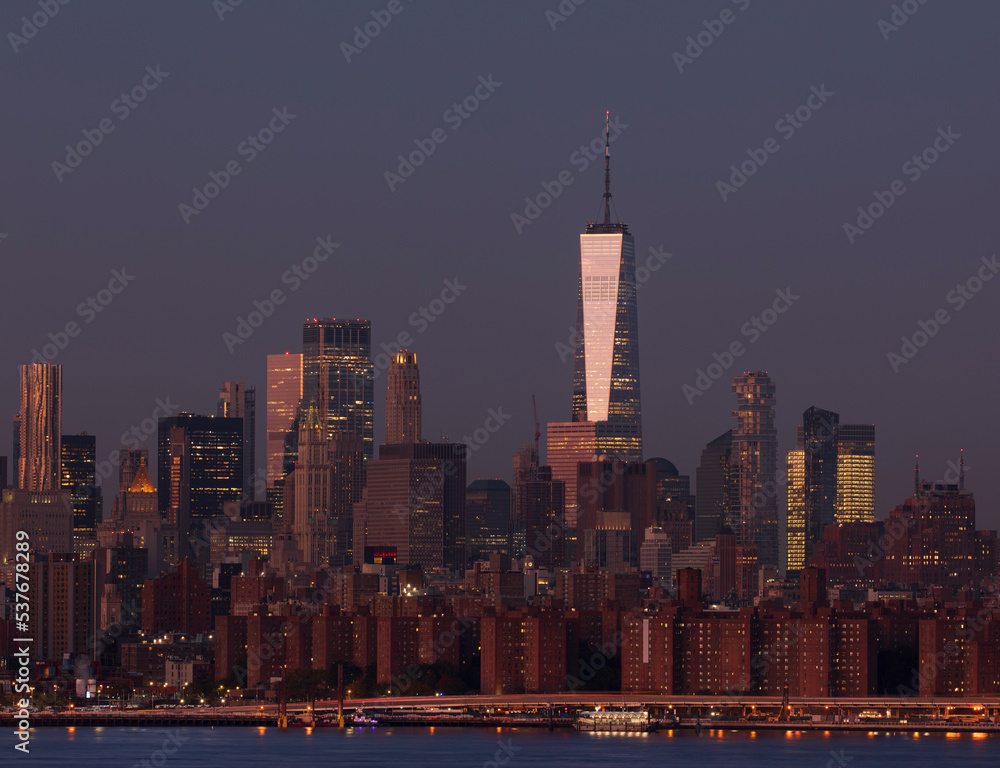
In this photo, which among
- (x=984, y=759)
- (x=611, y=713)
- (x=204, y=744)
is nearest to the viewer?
(x=984, y=759)

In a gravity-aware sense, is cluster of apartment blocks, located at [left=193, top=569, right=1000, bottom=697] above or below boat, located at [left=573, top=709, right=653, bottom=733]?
above

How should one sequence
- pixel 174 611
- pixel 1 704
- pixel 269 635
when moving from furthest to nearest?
pixel 174 611 < pixel 269 635 < pixel 1 704

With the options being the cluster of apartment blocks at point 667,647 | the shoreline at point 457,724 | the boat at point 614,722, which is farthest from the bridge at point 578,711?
the cluster of apartment blocks at point 667,647

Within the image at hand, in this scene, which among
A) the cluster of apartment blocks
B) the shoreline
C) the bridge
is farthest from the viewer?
the cluster of apartment blocks

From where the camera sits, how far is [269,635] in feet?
475

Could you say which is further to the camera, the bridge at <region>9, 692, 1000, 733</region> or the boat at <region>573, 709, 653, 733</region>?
the bridge at <region>9, 692, 1000, 733</region>

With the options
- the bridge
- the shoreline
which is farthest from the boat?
the bridge

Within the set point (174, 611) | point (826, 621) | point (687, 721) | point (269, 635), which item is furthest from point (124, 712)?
point (174, 611)

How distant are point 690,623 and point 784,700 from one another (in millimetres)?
11894

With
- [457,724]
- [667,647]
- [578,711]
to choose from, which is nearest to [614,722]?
[578,711]

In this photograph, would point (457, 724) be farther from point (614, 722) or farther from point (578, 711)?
point (614, 722)

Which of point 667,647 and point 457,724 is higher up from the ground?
point 667,647

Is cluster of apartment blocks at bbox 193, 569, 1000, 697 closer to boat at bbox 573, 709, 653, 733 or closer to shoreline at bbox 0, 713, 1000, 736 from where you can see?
shoreline at bbox 0, 713, 1000, 736

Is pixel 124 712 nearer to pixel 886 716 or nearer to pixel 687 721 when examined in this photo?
pixel 687 721
